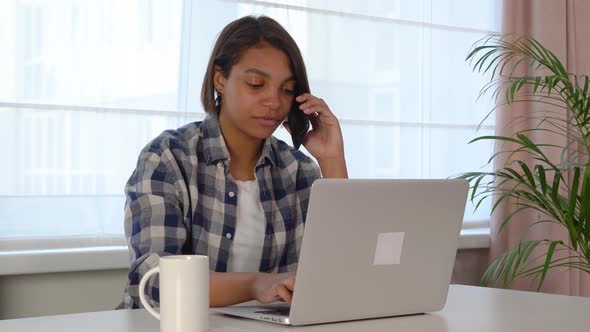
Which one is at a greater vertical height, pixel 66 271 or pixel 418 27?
pixel 418 27

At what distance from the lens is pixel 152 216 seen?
5.72 feet

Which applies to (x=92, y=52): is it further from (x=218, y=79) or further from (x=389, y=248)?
(x=389, y=248)

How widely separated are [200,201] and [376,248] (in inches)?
28.0

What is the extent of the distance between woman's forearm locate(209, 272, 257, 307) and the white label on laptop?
0.34 m

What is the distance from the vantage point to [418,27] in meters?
3.20

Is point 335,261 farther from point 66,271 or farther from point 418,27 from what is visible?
point 418,27

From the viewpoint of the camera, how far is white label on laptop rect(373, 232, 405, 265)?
1.35 m

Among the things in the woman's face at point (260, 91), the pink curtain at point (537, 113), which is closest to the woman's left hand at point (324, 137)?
the woman's face at point (260, 91)

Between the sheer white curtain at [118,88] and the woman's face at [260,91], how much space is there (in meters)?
0.52

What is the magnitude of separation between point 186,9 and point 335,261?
1.46 metres

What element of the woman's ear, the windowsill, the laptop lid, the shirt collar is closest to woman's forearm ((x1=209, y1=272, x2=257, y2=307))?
the laptop lid

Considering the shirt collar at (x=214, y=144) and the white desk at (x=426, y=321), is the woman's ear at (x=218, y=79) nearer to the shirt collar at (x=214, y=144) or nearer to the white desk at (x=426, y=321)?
the shirt collar at (x=214, y=144)

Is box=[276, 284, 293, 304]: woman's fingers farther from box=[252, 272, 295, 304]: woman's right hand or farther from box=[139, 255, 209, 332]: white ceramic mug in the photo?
box=[139, 255, 209, 332]: white ceramic mug

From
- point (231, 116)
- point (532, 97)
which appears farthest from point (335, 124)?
point (532, 97)
